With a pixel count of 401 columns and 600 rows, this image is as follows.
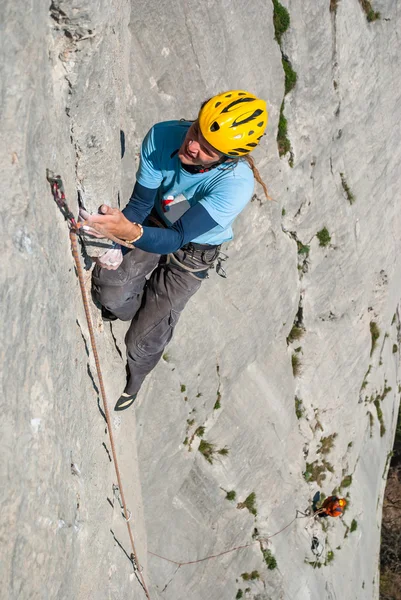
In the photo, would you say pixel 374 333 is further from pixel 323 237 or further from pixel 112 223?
pixel 112 223

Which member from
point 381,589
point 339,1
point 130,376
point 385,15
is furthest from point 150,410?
point 381,589

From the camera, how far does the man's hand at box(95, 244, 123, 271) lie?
5.33 meters

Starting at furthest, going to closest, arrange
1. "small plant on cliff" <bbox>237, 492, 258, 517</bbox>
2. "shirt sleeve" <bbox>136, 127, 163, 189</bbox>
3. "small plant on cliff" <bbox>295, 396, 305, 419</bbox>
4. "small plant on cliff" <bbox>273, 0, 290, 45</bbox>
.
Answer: "small plant on cliff" <bbox>295, 396, 305, 419</bbox> < "small plant on cliff" <bbox>237, 492, 258, 517</bbox> < "small plant on cliff" <bbox>273, 0, 290, 45</bbox> < "shirt sleeve" <bbox>136, 127, 163, 189</bbox>

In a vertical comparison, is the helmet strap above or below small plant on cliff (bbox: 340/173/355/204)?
above

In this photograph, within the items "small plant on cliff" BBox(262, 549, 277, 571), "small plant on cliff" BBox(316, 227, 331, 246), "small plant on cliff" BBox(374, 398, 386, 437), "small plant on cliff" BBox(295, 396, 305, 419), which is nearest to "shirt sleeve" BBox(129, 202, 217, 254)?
"small plant on cliff" BBox(316, 227, 331, 246)

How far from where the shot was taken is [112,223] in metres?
4.27

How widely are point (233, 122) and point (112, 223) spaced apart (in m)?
1.45

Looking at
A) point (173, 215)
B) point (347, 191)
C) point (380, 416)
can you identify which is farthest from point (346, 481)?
point (173, 215)

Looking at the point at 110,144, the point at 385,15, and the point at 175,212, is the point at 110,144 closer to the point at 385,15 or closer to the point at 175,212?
the point at 175,212

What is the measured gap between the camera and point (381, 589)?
21.3 metres

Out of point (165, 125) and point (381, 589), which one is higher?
point (165, 125)

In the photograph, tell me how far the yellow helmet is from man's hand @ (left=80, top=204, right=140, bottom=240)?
3.44 ft

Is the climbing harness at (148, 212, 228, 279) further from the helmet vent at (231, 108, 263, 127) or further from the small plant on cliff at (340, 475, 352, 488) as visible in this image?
the small plant on cliff at (340, 475, 352, 488)

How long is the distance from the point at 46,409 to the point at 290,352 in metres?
9.65
